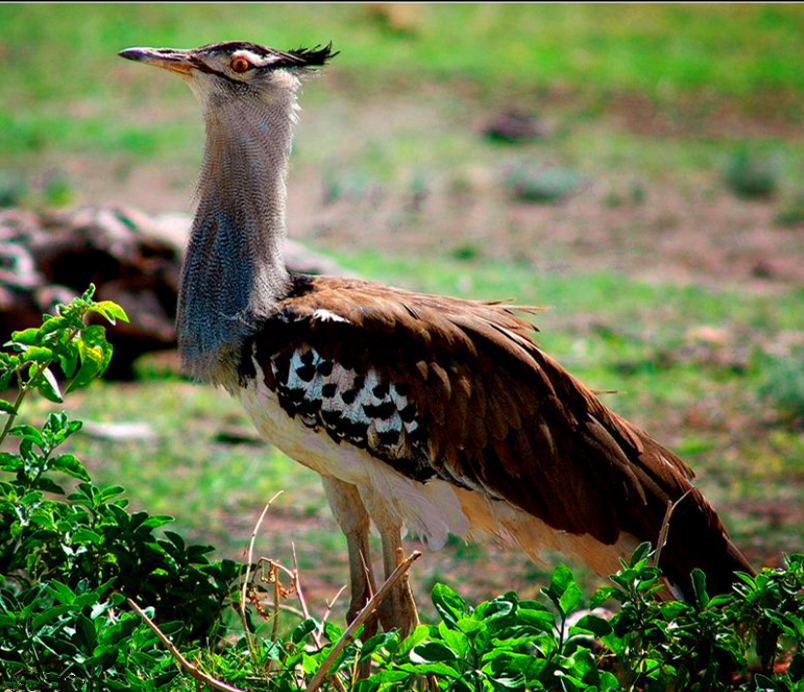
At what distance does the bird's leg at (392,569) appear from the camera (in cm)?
268

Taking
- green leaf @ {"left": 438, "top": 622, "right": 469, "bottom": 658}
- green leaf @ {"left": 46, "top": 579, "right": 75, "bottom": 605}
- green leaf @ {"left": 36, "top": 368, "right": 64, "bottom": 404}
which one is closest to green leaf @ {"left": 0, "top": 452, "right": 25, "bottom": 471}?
green leaf @ {"left": 36, "top": 368, "right": 64, "bottom": 404}

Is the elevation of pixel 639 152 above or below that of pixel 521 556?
above

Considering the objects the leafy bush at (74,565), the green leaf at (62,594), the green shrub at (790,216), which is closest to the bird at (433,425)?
the leafy bush at (74,565)

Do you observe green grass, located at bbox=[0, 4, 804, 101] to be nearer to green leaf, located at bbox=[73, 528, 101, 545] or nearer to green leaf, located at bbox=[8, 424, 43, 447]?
green leaf, located at bbox=[8, 424, 43, 447]

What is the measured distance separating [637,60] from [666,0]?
286cm

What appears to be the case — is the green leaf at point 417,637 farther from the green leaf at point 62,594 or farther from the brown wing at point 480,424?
the brown wing at point 480,424

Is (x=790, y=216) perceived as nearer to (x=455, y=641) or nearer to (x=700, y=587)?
(x=700, y=587)

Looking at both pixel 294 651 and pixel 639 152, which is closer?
pixel 294 651

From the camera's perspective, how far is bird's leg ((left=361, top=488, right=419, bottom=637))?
2.68 m

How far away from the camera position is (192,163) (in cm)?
939

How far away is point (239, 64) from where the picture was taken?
281 centimetres

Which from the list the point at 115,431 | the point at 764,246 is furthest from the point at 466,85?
the point at 115,431

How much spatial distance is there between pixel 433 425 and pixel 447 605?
31.2 inches

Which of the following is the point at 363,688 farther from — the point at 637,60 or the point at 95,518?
the point at 637,60
